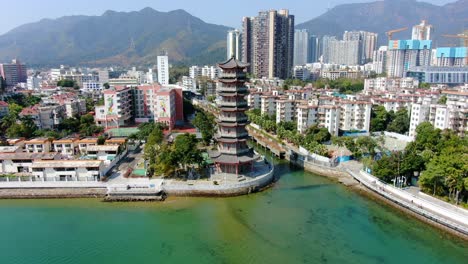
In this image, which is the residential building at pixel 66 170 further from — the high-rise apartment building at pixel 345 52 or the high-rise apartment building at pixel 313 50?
the high-rise apartment building at pixel 313 50

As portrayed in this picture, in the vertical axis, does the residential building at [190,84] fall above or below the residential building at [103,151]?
above

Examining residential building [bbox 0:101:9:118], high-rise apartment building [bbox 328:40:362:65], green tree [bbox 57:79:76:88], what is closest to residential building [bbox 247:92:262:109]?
residential building [bbox 0:101:9:118]

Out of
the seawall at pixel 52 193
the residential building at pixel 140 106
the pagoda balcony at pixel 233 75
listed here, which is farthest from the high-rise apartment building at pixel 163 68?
the seawall at pixel 52 193

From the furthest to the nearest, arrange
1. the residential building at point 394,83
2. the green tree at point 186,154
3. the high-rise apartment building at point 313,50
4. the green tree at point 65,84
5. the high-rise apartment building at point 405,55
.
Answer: the high-rise apartment building at point 313,50 < the high-rise apartment building at point 405,55 < the green tree at point 65,84 < the residential building at point 394,83 < the green tree at point 186,154

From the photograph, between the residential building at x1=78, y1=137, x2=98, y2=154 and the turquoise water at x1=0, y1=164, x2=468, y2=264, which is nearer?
the turquoise water at x1=0, y1=164, x2=468, y2=264

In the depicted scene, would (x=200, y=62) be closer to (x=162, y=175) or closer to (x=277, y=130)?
(x=277, y=130)

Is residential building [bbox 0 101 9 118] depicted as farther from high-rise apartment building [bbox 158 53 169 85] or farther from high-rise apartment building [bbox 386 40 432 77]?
high-rise apartment building [bbox 386 40 432 77]

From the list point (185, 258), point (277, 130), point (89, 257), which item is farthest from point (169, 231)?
point (277, 130)
